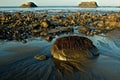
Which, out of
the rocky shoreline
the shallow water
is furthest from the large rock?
the rocky shoreline

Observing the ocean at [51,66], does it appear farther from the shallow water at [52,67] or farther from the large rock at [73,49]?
the large rock at [73,49]

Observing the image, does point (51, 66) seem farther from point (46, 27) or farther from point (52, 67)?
point (46, 27)

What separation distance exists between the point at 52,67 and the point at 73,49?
1.58 m

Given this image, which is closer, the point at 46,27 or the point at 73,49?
the point at 73,49

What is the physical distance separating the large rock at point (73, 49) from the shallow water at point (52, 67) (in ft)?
1.20

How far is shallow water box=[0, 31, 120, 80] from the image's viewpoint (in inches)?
367

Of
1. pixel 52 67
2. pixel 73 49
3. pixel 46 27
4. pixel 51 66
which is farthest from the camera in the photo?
pixel 46 27

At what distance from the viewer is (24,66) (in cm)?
1063

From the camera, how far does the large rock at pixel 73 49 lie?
11.4 m

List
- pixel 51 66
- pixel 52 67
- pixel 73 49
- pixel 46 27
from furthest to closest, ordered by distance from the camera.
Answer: pixel 46 27, pixel 73 49, pixel 51 66, pixel 52 67

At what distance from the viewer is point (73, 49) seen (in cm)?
1145

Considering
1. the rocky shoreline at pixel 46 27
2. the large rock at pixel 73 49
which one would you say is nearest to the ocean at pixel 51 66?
the large rock at pixel 73 49

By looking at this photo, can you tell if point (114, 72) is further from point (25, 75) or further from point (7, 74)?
point (7, 74)

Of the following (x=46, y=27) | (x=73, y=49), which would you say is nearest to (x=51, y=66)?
(x=73, y=49)
